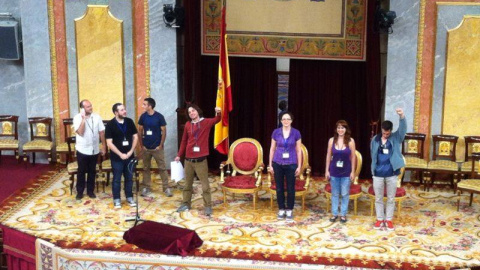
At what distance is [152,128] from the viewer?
27.1 ft

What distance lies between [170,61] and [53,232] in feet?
10.4

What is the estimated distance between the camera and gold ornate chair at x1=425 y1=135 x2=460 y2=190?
8.62 metres

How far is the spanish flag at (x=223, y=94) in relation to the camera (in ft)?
27.7

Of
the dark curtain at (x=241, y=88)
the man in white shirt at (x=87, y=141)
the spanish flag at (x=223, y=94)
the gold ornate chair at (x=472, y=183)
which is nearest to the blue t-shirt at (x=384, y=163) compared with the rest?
the gold ornate chair at (x=472, y=183)

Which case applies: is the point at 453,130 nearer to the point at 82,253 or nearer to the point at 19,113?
the point at 82,253

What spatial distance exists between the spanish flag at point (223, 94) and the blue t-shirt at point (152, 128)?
76 cm

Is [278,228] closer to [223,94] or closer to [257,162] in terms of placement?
[257,162]

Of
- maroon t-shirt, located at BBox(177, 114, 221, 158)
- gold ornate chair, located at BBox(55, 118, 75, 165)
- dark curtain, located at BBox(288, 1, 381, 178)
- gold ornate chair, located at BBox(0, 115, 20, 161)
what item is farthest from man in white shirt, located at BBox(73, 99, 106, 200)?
dark curtain, located at BBox(288, 1, 381, 178)

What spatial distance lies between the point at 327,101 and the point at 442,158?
1.74 m

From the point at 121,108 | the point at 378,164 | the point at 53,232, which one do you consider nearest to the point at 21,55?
the point at 121,108

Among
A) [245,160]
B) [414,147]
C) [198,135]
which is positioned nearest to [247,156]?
[245,160]

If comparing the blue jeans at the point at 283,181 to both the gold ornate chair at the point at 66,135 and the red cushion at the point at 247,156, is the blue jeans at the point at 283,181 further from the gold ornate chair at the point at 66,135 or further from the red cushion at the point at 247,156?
the gold ornate chair at the point at 66,135

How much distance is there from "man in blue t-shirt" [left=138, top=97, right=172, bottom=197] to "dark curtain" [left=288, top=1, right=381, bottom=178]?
6.65 ft

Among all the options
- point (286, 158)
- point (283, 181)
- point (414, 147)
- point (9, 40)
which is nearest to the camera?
point (286, 158)
